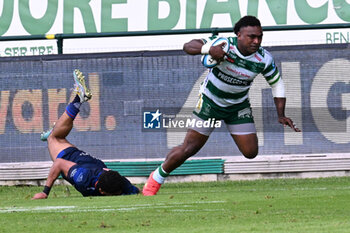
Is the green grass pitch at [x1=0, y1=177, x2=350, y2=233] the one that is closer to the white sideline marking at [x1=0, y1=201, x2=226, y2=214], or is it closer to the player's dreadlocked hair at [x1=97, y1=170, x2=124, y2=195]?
the white sideline marking at [x1=0, y1=201, x2=226, y2=214]

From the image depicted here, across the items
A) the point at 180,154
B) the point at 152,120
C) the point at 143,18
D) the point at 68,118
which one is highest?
the point at 143,18

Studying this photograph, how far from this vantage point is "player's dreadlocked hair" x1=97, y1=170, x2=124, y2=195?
11.1 metres

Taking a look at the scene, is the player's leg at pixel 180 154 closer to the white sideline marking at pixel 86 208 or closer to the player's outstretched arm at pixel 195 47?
the player's outstretched arm at pixel 195 47

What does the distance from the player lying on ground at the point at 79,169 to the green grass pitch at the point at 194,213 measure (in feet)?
0.88

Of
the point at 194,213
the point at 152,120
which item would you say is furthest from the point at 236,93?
the point at 152,120

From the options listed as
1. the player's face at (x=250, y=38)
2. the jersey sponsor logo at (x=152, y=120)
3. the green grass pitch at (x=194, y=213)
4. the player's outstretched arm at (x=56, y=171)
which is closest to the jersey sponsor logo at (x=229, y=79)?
the player's face at (x=250, y=38)

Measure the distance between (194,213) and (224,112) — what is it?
342 centimetres

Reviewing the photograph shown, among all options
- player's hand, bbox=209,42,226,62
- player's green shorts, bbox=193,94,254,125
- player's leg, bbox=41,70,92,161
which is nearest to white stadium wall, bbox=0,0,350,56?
player's leg, bbox=41,70,92,161

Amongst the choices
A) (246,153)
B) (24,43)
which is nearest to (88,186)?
(246,153)

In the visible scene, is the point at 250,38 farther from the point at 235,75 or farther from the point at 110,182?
the point at 110,182

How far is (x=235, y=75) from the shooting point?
11281mm

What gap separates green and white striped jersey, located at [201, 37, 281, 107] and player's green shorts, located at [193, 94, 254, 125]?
0.07m

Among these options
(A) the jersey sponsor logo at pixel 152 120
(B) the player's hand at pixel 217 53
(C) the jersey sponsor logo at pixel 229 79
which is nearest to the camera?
(B) the player's hand at pixel 217 53

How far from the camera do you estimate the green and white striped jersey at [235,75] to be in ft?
36.9
